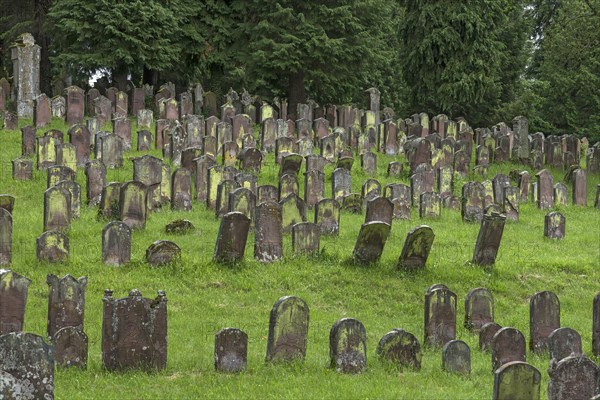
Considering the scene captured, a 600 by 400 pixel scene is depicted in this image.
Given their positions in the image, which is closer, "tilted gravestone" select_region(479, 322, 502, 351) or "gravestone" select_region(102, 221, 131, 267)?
"tilted gravestone" select_region(479, 322, 502, 351)

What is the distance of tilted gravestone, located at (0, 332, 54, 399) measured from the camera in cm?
972

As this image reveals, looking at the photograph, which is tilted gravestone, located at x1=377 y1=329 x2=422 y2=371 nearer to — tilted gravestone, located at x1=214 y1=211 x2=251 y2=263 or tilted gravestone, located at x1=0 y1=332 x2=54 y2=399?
tilted gravestone, located at x1=0 y1=332 x2=54 y2=399

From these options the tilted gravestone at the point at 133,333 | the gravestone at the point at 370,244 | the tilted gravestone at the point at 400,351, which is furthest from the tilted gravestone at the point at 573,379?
the gravestone at the point at 370,244

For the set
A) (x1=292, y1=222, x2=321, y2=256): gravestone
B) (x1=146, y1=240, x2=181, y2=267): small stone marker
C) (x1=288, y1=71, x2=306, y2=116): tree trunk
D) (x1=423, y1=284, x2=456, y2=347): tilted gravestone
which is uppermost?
(x1=288, y1=71, x2=306, y2=116): tree trunk

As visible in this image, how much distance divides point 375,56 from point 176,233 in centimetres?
1670

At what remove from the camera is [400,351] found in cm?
1191

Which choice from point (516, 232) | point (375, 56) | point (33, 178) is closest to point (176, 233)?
point (33, 178)

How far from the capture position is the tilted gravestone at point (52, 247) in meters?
15.6

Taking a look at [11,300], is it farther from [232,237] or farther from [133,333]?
[232,237]

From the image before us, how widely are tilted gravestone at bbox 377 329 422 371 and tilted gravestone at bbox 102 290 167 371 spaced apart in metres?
2.29

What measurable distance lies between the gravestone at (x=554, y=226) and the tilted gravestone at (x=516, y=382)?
10.0 meters

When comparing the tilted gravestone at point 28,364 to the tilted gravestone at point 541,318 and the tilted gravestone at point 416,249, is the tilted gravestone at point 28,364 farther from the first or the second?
the tilted gravestone at point 416,249

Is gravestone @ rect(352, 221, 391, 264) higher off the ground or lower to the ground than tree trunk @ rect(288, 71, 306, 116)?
lower

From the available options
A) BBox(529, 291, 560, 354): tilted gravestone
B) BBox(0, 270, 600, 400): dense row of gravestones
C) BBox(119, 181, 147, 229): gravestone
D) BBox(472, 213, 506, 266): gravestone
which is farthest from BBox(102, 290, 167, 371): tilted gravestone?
BBox(472, 213, 506, 266): gravestone
